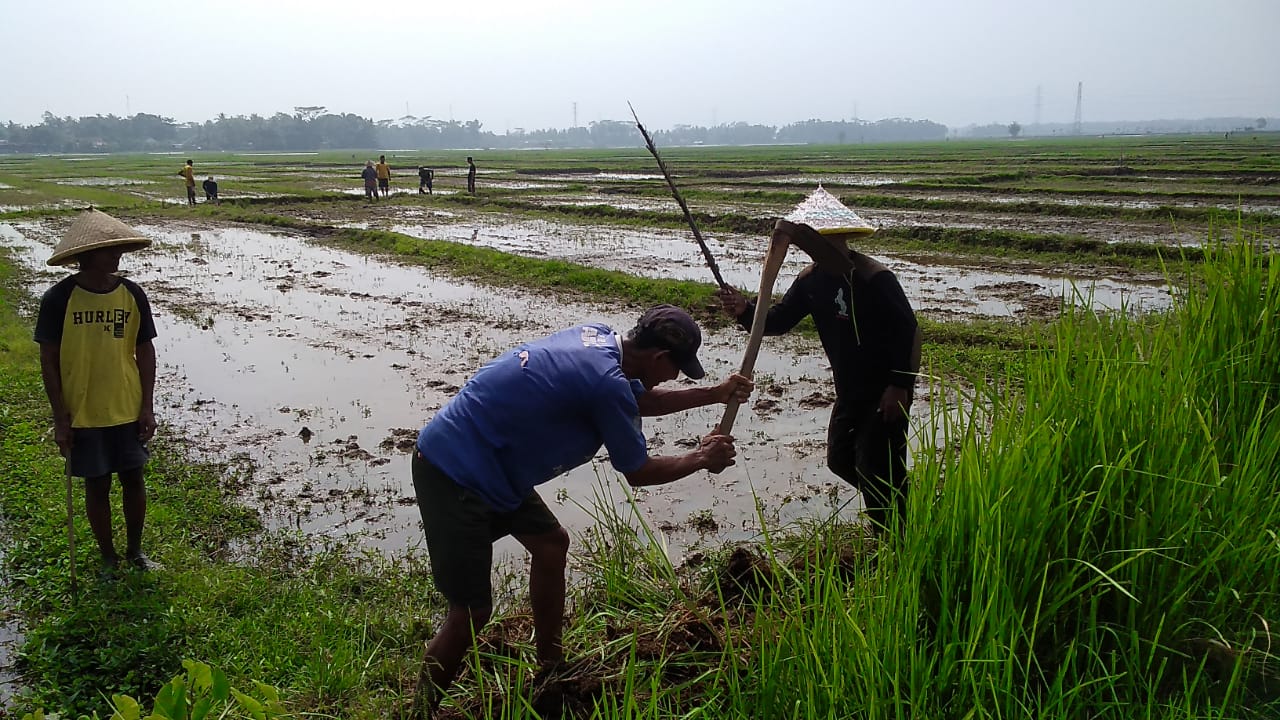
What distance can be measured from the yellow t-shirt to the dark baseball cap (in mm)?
2351

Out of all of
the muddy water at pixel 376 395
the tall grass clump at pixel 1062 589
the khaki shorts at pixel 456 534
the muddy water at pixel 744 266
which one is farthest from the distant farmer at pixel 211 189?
the tall grass clump at pixel 1062 589

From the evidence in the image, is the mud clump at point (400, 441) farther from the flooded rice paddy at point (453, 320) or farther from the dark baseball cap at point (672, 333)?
the dark baseball cap at point (672, 333)

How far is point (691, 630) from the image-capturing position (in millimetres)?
2965

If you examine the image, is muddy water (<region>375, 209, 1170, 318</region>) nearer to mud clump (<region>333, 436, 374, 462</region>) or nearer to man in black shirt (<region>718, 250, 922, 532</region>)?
man in black shirt (<region>718, 250, 922, 532</region>)

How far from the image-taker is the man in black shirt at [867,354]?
3338 millimetres

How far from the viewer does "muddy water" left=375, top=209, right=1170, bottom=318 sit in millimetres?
9750

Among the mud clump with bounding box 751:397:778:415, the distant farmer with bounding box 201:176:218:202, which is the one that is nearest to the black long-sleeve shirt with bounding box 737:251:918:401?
the mud clump with bounding box 751:397:778:415

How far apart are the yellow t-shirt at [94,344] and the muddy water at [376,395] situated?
3.78ft

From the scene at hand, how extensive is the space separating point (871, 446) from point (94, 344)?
335cm

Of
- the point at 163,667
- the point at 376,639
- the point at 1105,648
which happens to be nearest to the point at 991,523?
the point at 1105,648

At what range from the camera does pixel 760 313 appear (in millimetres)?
3080

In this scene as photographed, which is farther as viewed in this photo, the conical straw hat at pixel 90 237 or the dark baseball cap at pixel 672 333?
the conical straw hat at pixel 90 237

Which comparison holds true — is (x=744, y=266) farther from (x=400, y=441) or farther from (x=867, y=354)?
(x=867, y=354)

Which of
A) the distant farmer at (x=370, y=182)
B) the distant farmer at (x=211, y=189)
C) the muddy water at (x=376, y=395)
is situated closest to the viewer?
the muddy water at (x=376, y=395)
